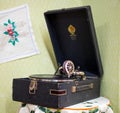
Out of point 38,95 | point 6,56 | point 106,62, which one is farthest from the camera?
point 6,56

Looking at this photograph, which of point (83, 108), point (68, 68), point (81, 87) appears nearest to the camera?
point (83, 108)

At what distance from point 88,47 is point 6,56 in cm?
61

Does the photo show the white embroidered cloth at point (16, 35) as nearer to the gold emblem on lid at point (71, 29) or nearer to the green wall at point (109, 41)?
the gold emblem on lid at point (71, 29)

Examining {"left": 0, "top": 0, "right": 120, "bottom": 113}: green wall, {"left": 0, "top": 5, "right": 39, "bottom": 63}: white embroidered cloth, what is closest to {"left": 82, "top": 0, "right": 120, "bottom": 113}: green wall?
{"left": 0, "top": 0, "right": 120, "bottom": 113}: green wall

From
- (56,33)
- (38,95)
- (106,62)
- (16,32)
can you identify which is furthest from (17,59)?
(106,62)

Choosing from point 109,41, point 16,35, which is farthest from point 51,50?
point 109,41

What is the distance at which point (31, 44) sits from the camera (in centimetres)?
173

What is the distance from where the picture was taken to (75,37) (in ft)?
5.19

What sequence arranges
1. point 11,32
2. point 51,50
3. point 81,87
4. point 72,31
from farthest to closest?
point 51,50
point 11,32
point 72,31
point 81,87

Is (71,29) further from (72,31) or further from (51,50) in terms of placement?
(51,50)

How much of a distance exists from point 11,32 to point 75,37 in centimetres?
48

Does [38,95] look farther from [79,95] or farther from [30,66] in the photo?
[30,66]

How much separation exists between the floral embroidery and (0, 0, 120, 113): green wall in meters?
0.13

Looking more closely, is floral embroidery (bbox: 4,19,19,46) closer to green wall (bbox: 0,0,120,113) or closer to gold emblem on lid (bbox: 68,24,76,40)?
green wall (bbox: 0,0,120,113)
